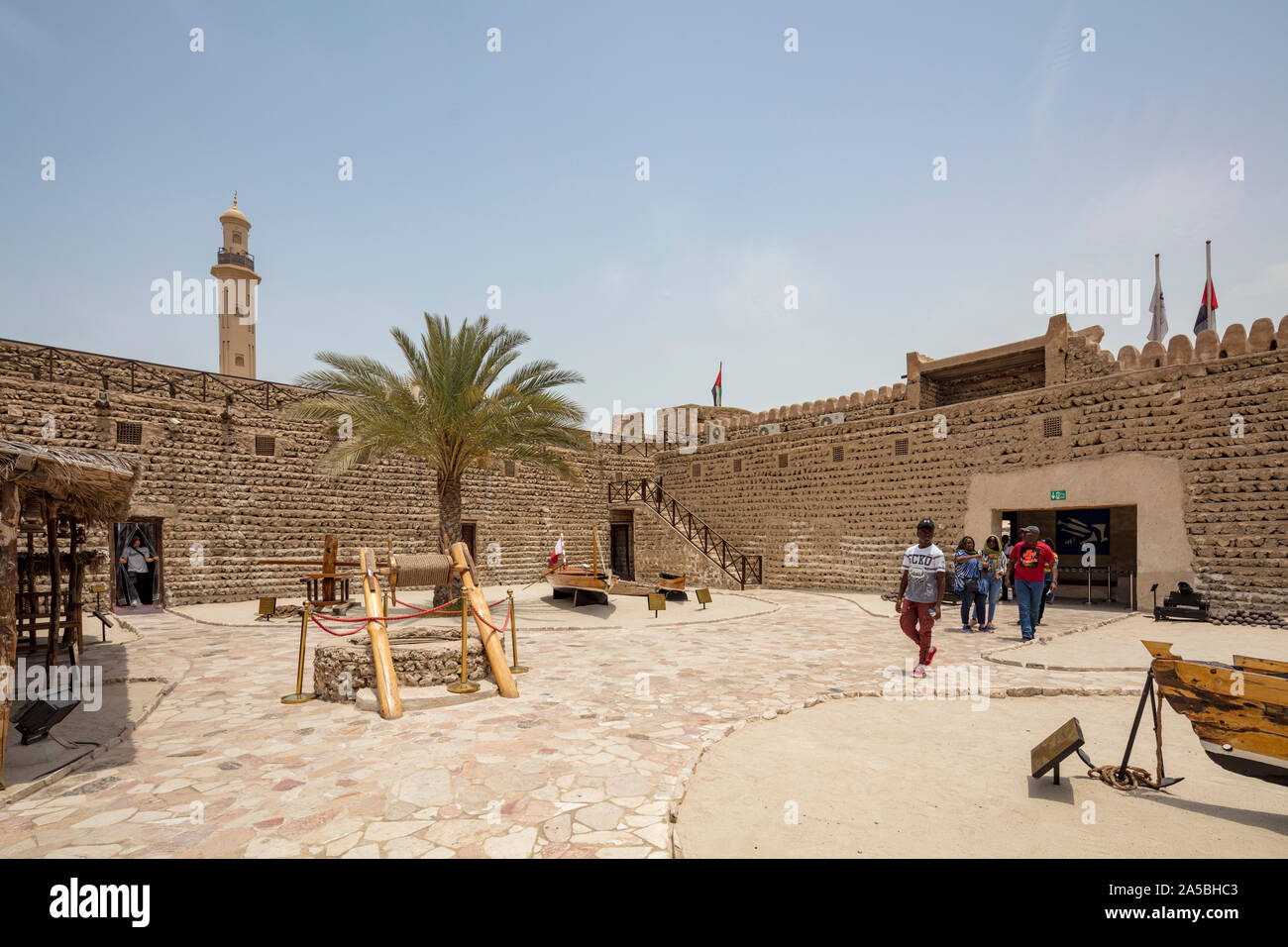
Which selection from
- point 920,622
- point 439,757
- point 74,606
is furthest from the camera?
point 74,606

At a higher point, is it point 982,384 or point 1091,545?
point 982,384

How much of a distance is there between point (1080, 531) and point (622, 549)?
14.4m

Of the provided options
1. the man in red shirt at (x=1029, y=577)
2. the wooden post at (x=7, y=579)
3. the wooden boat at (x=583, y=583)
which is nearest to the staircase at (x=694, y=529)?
the wooden boat at (x=583, y=583)

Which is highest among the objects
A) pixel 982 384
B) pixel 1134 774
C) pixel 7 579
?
pixel 982 384

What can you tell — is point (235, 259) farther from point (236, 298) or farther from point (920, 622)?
point (920, 622)

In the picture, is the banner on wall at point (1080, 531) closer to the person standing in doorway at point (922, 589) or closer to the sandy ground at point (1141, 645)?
the sandy ground at point (1141, 645)

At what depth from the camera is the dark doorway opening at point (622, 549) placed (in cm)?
2448

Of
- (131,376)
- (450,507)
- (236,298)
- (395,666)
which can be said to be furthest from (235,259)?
(395,666)

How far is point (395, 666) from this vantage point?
23.4 feet

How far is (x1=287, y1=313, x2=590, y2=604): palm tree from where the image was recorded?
13492mm

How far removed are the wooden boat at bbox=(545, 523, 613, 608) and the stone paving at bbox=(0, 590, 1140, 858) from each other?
4.62m

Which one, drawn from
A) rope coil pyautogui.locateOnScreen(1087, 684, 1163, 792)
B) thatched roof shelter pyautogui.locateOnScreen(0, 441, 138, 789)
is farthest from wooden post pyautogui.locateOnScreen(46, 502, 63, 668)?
rope coil pyautogui.locateOnScreen(1087, 684, 1163, 792)

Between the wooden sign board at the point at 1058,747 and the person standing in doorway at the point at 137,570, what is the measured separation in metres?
17.9
